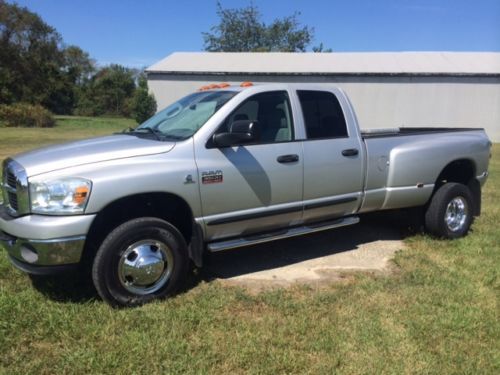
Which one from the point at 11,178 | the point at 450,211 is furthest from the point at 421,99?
the point at 11,178

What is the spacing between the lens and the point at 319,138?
5000mm

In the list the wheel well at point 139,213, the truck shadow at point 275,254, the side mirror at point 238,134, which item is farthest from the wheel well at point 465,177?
the wheel well at point 139,213

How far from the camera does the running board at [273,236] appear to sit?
4418 mm

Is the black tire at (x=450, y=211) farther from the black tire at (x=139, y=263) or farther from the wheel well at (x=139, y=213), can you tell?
the black tire at (x=139, y=263)

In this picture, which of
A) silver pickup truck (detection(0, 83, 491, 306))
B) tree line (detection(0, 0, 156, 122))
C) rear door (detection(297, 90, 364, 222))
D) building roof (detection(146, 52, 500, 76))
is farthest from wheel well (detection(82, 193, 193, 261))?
tree line (detection(0, 0, 156, 122))

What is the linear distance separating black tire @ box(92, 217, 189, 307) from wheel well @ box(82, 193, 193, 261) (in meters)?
0.20

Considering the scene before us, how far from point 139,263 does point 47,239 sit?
0.76 meters

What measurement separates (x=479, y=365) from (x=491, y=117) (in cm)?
2805

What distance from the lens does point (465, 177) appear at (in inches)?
257

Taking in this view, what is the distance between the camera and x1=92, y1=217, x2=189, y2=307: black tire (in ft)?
12.6

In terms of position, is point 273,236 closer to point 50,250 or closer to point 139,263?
point 139,263

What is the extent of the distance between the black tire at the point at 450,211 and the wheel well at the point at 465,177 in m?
0.17

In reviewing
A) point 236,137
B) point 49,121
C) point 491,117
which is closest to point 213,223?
point 236,137

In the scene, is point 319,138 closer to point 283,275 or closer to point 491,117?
point 283,275
